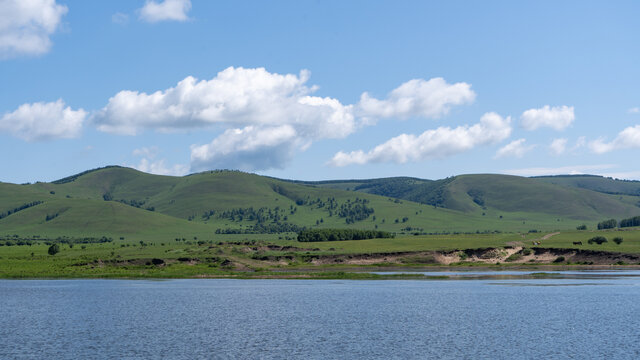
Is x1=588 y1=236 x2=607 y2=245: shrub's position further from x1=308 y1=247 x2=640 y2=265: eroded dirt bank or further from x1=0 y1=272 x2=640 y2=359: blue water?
x1=0 y1=272 x2=640 y2=359: blue water

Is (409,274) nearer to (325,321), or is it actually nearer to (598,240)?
(325,321)

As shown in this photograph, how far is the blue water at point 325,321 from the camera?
5041 centimetres

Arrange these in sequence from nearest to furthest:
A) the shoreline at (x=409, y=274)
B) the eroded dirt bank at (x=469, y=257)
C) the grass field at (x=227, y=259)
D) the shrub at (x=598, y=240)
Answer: the shoreline at (x=409, y=274) < the grass field at (x=227, y=259) < the eroded dirt bank at (x=469, y=257) < the shrub at (x=598, y=240)

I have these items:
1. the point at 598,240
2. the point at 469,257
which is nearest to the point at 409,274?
the point at 469,257

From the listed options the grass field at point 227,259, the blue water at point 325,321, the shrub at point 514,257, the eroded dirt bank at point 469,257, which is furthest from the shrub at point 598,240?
the blue water at point 325,321

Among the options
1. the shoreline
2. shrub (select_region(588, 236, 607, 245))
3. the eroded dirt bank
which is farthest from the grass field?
shrub (select_region(588, 236, 607, 245))

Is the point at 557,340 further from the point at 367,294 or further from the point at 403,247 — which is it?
the point at 403,247

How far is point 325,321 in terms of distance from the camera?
6519cm

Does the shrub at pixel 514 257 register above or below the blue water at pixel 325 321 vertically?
above

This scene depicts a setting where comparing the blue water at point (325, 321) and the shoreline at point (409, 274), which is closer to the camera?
the blue water at point (325, 321)

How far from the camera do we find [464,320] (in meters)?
65.6

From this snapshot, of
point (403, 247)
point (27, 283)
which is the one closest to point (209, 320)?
point (27, 283)

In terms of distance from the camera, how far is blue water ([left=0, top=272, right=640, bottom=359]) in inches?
1984

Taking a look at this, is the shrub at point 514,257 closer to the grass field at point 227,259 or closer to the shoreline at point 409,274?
the grass field at point 227,259
